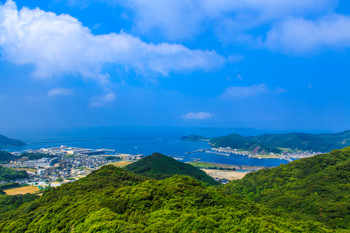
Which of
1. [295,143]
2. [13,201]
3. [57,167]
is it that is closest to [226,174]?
[13,201]

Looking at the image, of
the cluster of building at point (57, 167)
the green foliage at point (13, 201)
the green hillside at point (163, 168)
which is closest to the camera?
the green foliage at point (13, 201)

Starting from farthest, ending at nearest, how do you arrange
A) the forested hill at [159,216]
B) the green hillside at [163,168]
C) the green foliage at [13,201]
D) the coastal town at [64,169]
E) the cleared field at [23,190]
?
1. the coastal town at [64,169]
2. the green hillside at [163,168]
3. the cleared field at [23,190]
4. the green foliage at [13,201]
5. the forested hill at [159,216]

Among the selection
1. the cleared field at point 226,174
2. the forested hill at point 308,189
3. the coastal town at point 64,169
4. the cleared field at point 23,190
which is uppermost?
the forested hill at point 308,189

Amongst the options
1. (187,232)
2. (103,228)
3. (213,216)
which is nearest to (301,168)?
(213,216)

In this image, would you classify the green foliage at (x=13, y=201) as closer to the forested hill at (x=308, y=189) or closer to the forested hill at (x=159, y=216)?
the forested hill at (x=159, y=216)

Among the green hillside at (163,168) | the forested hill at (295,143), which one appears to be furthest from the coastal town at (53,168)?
the forested hill at (295,143)

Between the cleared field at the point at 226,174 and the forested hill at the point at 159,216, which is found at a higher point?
the forested hill at the point at 159,216

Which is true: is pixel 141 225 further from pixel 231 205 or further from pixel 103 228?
pixel 231 205
